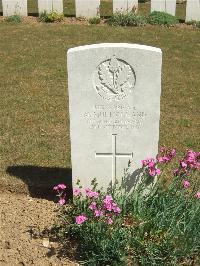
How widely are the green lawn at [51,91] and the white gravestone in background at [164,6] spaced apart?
→ 0.88m

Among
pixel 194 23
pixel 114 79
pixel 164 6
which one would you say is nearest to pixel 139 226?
pixel 114 79

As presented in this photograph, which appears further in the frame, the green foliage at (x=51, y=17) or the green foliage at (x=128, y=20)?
the green foliage at (x=51, y=17)

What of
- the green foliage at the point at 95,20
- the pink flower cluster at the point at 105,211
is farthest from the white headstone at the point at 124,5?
the pink flower cluster at the point at 105,211

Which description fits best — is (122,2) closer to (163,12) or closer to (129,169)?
(163,12)

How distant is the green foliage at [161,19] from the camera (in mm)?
12508

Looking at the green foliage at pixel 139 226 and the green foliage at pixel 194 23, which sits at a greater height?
the green foliage at pixel 194 23

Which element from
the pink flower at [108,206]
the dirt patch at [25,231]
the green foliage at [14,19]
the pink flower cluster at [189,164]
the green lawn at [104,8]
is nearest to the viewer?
the pink flower at [108,206]

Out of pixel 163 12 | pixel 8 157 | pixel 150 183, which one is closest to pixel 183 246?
pixel 150 183

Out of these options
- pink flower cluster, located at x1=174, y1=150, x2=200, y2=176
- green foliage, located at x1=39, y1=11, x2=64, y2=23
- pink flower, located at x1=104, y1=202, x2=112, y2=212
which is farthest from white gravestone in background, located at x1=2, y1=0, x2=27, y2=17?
pink flower, located at x1=104, y1=202, x2=112, y2=212

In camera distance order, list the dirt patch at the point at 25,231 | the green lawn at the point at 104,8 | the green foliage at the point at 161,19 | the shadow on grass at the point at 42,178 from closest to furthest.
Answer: the dirt patch at the point at 25,231
the shadow on grass at the point at 42,178
the green foliage at the point at 161,19
the green lawn at the point at 104,8

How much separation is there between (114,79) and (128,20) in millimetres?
7970

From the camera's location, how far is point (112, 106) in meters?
4.87

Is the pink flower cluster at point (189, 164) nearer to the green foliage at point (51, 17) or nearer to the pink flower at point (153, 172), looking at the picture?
the pink flower at point (153, 172)

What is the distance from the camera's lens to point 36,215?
530 cm
